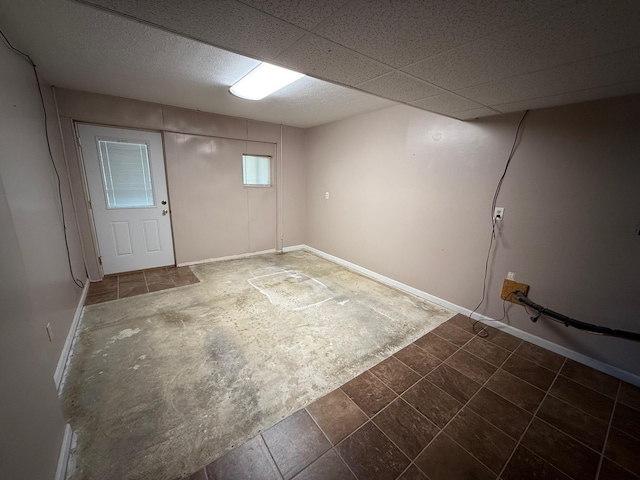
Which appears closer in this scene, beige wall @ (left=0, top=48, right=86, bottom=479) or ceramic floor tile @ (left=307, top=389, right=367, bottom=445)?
beige wall @ (left=0, top=48, right=86, bottom=479)

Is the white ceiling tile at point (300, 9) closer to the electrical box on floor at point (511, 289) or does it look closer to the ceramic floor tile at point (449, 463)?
the ceramic floor tile at point (449, 463)

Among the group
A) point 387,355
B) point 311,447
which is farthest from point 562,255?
point 311,447

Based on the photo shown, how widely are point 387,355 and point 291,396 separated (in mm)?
941

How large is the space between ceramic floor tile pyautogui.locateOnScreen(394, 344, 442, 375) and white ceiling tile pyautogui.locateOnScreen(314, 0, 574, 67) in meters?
2.25

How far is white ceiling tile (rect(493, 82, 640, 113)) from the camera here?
1698mm

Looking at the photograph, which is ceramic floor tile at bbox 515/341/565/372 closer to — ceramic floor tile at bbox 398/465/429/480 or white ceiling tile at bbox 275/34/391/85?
ceramic floor tile at bbox 398/465/429/480

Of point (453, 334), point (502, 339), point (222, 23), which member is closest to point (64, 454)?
point (222, 23)

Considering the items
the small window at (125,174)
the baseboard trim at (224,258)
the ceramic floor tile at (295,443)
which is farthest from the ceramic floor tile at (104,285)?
the ceramic floor tile at (295,443)

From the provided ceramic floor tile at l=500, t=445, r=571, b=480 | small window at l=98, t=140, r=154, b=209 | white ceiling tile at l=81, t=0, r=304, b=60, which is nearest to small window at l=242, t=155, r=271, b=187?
small window at l=98, t=140, r=154, b=209

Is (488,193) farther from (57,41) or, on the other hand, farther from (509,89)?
(57,41)

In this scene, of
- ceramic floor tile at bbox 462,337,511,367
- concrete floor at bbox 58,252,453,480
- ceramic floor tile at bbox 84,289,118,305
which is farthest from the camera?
ceramic floor tile at bbox 84,289,118,305

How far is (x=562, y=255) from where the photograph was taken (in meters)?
2.19

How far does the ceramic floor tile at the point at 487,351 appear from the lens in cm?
219

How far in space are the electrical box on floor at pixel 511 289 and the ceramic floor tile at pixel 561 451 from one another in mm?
1195
